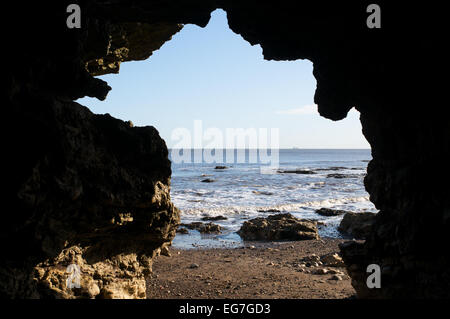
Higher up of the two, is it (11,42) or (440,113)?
(11,42)

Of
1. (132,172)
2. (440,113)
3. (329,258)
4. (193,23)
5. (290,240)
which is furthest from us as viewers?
(290,240)

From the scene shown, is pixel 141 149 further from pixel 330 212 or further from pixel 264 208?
pixel 264 208

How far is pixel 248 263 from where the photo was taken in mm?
11055

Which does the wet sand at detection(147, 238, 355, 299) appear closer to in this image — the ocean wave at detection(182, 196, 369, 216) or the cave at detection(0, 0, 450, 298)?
the cave at detection(0, 0, 450, 298)

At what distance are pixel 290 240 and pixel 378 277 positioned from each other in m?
8.99

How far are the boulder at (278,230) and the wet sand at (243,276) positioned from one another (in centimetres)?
169

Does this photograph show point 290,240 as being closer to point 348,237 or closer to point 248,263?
point 348,237

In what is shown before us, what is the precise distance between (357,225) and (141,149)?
12.8m

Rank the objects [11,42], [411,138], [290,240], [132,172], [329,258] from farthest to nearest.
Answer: [290,240] < [329,258] < [132,172] < [411,138] < [11,42]

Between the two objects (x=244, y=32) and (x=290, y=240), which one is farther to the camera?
(x=290, y=240)

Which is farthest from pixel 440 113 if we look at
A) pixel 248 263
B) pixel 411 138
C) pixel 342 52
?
pixel 248 263

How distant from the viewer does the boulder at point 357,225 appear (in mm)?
15500

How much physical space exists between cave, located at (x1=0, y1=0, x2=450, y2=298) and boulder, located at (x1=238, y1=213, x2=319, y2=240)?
8.00 metres

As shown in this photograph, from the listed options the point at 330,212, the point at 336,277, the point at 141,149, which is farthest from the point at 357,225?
the point at 141,149
